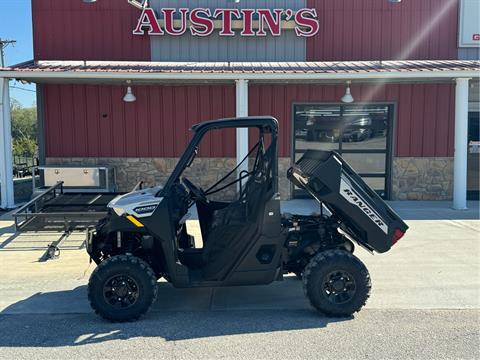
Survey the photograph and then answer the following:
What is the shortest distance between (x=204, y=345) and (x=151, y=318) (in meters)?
0.79

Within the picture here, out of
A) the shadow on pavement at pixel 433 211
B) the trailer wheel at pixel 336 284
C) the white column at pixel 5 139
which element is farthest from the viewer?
the white column at pixel 5 139

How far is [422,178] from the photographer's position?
442 inches

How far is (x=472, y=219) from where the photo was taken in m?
8.96

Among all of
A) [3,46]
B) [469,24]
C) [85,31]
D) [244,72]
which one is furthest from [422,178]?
[3,46]

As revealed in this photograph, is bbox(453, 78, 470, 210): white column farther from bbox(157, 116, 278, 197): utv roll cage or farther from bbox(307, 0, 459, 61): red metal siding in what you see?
bbox(157, 116, 278, 197): utv roll cage

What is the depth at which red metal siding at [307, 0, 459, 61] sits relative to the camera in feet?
37.2

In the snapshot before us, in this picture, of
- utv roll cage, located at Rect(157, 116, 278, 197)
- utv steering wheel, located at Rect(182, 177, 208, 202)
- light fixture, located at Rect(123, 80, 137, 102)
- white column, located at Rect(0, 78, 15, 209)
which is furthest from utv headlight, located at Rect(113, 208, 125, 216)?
light fixture, located at Rect(123, 80, 137, 102)

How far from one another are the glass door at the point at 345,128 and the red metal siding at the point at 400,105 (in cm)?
24

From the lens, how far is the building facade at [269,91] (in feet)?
36.1

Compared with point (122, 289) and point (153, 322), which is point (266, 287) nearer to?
point (153, 322)

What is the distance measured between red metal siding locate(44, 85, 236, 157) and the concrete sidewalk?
4.10 meters

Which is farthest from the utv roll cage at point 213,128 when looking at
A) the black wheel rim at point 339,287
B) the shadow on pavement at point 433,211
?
the shadow on pavement at point 433,211

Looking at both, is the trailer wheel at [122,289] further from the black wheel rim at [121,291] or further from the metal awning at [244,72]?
the metal awning at [244,72]

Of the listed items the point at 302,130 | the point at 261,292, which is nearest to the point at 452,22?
the point at 302,130
